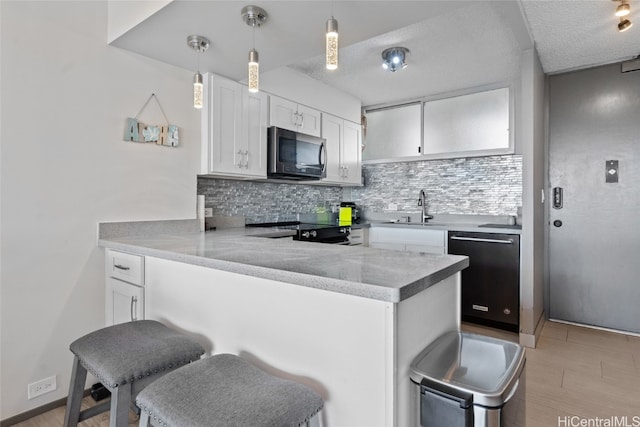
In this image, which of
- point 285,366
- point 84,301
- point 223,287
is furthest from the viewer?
point 84,301

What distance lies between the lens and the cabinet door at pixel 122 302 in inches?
74.6

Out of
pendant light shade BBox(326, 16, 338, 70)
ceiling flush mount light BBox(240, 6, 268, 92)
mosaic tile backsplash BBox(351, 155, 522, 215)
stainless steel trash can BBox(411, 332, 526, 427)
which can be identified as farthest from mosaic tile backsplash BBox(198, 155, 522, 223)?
stainless steel trash can BBox(411, 332, 526, 427)

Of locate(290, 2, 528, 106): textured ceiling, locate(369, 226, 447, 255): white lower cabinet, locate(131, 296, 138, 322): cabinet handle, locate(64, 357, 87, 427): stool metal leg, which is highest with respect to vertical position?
locate(290, 2, 528, 106): textured ceiling

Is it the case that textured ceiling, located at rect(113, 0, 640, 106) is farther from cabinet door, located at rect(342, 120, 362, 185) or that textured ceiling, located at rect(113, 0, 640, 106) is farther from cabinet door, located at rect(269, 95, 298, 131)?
cabinet door, located at rect(342, 120, 362, 185)

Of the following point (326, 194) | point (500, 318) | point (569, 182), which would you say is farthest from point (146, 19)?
point (569, 182)

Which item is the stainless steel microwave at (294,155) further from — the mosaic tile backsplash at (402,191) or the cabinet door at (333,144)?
the mosaic tile backsplash at (402,191)

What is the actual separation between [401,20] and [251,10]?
773 mm

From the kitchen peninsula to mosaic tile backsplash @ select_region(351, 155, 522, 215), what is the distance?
103 inches

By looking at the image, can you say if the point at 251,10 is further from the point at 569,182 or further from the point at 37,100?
the point at 569,182

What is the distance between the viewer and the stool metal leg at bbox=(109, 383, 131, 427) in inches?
46.3

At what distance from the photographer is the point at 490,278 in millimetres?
3152

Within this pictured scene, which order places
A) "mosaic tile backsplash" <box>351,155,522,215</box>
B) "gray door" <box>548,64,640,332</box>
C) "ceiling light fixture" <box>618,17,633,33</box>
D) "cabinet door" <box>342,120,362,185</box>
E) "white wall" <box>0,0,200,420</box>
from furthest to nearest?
1. "cabinet door" <box>342,120,362,185</box>
2. "mosaic tile backsplash" <box>351,155,522,215</box>
3. "gray door" <box>548,64,640,332</box>
4. "ceiling light fixture" <box>618,17,633,33</box>
5. "white wall" <box>0,0,200,420</box>

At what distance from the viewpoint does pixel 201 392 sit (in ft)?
3.28

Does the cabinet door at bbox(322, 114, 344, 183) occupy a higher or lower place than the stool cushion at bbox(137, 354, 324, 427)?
higher
